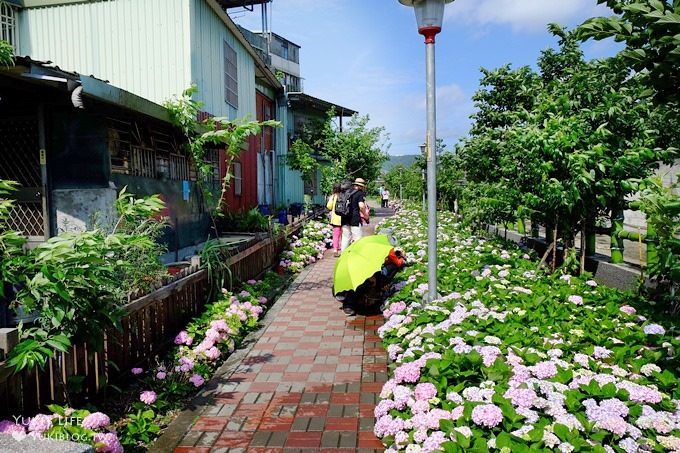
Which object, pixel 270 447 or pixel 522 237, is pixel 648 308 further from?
pixel 522 237

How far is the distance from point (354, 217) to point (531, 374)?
790cm

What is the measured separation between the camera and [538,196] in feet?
24.4

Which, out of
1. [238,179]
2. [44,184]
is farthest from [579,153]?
[238,179]

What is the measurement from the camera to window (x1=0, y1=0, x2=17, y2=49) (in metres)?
10.3

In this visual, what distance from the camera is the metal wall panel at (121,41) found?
10078mm

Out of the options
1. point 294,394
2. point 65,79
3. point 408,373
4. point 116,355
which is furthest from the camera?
point 65,79

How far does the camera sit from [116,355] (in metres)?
4.79

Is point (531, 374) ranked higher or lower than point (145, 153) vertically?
lower

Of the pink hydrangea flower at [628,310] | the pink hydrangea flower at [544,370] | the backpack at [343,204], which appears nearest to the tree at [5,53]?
the pink hydrangea flower at [544,370]

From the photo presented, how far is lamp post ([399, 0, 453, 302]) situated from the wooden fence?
292cm

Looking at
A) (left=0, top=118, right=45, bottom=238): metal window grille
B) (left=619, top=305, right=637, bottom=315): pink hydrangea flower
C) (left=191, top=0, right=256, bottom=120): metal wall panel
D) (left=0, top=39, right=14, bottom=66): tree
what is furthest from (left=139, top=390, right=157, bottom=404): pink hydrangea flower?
(left=191, top=0, right=256, bottom=120): metal wall panel

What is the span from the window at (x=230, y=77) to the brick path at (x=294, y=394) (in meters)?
6.94

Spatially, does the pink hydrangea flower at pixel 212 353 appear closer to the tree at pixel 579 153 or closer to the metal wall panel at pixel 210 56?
the tree at pixel 579 153

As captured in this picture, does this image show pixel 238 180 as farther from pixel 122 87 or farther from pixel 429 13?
pixel 429 13
